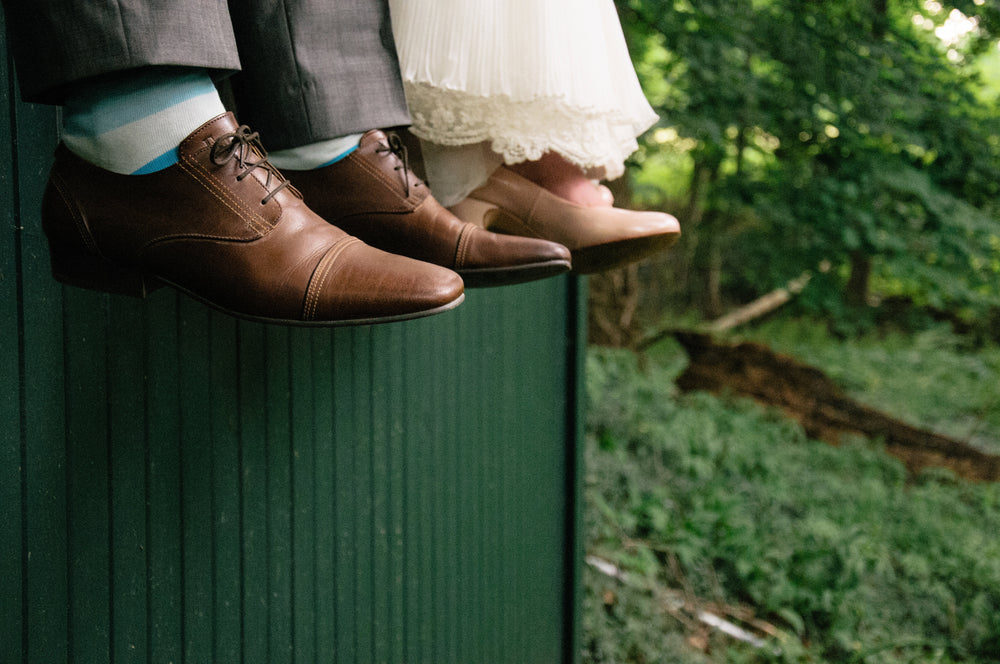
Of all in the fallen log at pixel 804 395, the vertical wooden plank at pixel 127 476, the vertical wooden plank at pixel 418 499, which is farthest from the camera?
the fallen log at pixel 804 395

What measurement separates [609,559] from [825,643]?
977 millimetres

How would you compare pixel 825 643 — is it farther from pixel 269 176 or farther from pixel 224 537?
pixel 269 176

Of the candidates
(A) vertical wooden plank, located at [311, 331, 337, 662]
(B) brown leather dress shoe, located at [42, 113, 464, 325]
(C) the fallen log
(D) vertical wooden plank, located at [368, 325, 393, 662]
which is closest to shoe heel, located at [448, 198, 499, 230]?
(B) brown leather dress shoe, located at [42, 113, 464, 325]

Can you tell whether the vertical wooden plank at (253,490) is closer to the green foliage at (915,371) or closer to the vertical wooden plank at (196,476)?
the vertical wooden plank at (196,476)

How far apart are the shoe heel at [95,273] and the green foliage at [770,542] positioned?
9.10ft

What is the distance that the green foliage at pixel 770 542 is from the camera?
3314mm

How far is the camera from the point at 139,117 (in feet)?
2.33

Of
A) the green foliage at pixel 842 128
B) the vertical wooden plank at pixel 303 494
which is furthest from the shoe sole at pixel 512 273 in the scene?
the green foliage at pixel 842 128

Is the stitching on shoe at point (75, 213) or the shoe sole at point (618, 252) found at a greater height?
the stitching on shoe at point (75, 213)

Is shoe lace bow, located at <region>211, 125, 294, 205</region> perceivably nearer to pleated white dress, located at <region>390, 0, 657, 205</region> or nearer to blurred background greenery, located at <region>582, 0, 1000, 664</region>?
pleated white dress, located at <region>390, 0, 657, 205</region>

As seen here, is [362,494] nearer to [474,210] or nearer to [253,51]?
[474,210]

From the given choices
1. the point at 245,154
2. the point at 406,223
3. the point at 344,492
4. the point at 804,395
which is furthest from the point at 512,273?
the point at 804,395

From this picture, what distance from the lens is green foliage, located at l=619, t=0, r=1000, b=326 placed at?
10.5 feet

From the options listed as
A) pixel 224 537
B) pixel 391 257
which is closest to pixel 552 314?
pixel 224 537
